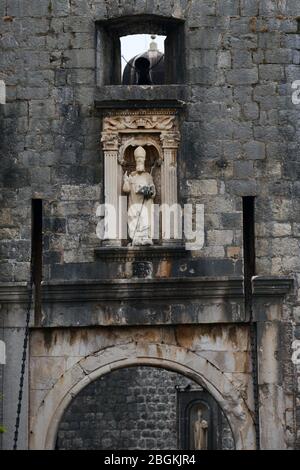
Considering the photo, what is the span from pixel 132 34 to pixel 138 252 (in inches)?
93.7

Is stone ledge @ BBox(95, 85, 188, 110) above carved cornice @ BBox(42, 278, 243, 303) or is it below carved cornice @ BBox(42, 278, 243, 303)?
above

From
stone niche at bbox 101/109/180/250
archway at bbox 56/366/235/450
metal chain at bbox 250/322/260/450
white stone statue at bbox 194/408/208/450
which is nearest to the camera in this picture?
metal chain at bbox 250/322/260/450

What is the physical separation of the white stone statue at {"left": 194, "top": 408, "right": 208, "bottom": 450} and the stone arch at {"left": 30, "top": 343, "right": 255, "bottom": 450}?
37.0 feet

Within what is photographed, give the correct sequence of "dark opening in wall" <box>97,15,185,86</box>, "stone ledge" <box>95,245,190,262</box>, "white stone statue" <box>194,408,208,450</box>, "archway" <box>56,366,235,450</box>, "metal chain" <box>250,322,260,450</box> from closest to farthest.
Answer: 1. "metal chain" <box>250,322,260,450</box>
2. "stone ledge" <box>95,245,190,262</box>
3. "dark opening in wall" <box>97,15,185,86</box>
4. "archway" <box>56,366,235,450</box>
5. "white stone statue" <box>194,408,208,450</box>

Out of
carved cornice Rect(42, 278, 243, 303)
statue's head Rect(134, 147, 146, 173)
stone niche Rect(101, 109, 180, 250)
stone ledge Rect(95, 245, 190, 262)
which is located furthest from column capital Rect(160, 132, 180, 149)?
carved cornice Rect(42, 278, 243, 303)

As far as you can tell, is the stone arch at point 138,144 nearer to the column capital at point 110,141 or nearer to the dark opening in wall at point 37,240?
the column capital at point 110,141

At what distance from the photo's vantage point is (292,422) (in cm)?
1708

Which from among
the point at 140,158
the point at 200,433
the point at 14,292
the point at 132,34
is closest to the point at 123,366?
the point at 14,292

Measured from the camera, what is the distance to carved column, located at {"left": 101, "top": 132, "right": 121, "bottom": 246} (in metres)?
17.3

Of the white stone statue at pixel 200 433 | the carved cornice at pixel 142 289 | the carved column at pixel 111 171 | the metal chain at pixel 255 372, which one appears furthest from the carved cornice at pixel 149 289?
the white stone statue at pixel 200 433

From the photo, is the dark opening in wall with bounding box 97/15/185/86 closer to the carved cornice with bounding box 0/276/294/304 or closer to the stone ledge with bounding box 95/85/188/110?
the stone ledge with bounding box 95/85/188/110

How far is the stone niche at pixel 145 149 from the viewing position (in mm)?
17297

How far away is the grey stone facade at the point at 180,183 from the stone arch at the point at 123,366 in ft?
0.20

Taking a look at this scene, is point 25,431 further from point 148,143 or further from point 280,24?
point 280,24
